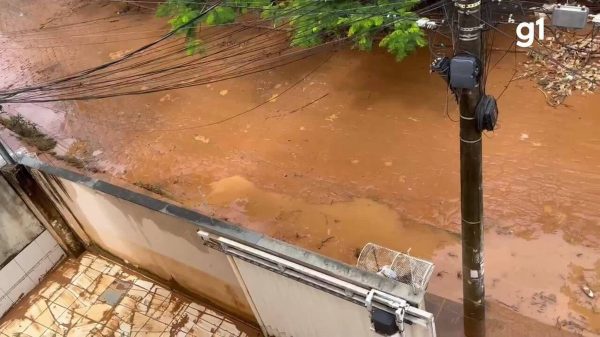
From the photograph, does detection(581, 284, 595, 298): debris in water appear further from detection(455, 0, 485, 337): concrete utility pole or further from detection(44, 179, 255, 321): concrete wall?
detection(44, 179, 255, 321): concrete wall

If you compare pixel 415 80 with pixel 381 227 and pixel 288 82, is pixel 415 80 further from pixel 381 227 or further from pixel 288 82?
pixel 381 227

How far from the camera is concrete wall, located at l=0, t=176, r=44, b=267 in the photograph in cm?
760

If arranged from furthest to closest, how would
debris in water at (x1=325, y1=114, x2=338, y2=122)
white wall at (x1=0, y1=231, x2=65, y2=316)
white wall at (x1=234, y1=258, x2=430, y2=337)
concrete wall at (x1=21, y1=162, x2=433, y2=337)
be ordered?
debris in water at (x1=325, y1=114, x2=338, y2=122), white wall at (x1=0, y1=231, x2=65, y2=316), white wall at (x1=234, y1=258, x2=430, y2=337), concrete wall at (x1=21, y1=162, x2=433, y2=337)

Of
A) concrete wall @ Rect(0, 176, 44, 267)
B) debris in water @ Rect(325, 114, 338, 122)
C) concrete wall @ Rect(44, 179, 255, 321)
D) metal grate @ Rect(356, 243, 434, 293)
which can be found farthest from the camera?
debris in water @ Rect(325, 114, 338, 122)

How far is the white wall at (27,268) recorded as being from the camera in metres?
7.90

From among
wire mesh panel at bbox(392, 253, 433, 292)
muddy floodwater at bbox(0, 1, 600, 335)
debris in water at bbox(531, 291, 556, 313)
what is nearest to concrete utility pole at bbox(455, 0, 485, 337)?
wire mesh panel at bbox(392, 253, 433, 292)

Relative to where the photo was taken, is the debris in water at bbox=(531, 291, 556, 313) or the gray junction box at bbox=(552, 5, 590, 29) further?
the debris in water at bbox=(531, 291, 556, 313)

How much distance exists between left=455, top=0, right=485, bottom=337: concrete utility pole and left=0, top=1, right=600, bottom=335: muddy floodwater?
1.14 metres

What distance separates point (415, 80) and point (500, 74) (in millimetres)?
1716

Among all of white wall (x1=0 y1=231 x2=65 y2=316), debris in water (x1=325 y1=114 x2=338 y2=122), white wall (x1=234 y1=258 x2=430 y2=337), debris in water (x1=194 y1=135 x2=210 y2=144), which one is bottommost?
white wall (x1=0 y1=231 x2=65 y2=316)

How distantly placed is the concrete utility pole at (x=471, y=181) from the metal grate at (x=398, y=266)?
1.54ft

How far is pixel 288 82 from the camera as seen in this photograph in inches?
462

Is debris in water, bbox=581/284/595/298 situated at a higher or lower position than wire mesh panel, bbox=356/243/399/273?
higher

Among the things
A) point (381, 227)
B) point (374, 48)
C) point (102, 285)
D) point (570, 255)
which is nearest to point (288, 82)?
point (374, 48)
